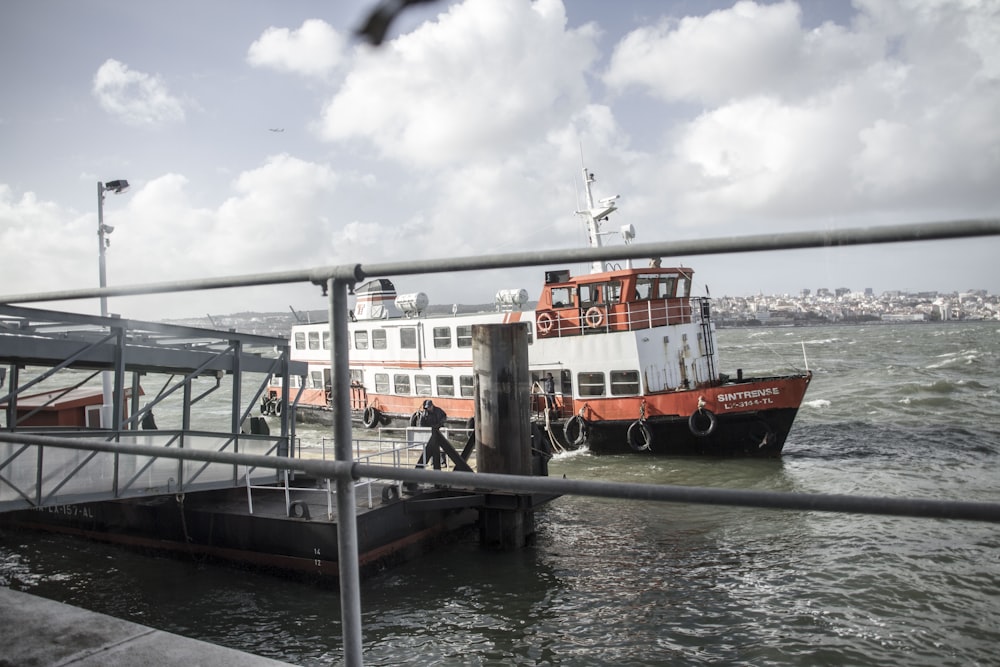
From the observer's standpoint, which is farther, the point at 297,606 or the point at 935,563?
the point at 935,563

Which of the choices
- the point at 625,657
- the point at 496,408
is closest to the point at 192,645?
the point at 625,657

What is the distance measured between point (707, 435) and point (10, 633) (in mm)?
16310

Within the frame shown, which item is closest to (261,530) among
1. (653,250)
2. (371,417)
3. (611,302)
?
(653,250)

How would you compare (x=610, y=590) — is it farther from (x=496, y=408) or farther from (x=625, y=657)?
(x=496, y=408)

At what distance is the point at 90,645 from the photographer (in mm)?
2422

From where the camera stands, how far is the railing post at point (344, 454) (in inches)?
72.4

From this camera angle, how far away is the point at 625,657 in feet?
24.7

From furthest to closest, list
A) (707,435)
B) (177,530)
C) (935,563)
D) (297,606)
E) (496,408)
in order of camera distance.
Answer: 1. (707,435)
2. (496,408)
3. (177,530)
4. (935,563)
5. (297,606)

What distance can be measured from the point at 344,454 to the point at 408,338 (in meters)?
21.1

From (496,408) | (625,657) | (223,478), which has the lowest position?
(625,657)

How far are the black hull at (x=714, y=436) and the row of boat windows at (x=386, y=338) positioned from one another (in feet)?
12.6

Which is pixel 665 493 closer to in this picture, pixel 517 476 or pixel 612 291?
pixel 517 476

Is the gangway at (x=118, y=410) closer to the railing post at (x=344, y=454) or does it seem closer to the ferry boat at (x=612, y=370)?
the railing post at (x=344, y=454)

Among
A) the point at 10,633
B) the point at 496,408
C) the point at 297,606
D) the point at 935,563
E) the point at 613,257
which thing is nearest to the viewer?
the point at 613,257
